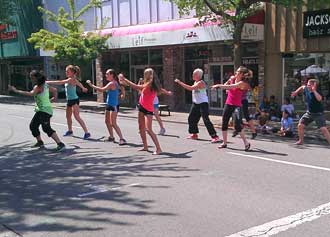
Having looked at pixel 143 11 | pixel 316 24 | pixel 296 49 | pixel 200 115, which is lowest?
pixel 200 115

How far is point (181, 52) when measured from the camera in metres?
22.1

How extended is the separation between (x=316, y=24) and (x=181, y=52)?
7.50 meters

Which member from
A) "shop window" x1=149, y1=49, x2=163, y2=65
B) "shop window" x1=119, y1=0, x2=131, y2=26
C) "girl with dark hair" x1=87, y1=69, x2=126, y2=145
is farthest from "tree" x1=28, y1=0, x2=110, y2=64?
"girl with dark hair" x1=87, y1=69, x2=126, y2=145

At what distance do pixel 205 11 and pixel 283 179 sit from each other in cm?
991

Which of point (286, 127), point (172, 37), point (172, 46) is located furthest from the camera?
point (172, 46)

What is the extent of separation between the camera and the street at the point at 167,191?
205 inches

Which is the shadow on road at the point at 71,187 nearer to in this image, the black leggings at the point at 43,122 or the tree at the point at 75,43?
the black leggings at the point at 43,122

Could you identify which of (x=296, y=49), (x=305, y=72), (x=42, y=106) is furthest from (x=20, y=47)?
(x=42, y=106)

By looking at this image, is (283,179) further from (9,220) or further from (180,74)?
(180,74)

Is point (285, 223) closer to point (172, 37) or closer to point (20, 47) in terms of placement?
point (172, 37)

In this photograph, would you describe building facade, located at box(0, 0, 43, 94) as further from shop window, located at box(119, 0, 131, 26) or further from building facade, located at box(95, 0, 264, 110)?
shop window, located at box(119, 0, 131, 26)

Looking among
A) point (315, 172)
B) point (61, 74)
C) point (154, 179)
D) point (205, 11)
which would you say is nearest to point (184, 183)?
point (154, 179)

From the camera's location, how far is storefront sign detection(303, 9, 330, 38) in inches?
612

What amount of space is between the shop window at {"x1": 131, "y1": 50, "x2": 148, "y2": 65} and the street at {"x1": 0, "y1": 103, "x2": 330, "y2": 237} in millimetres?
13858
